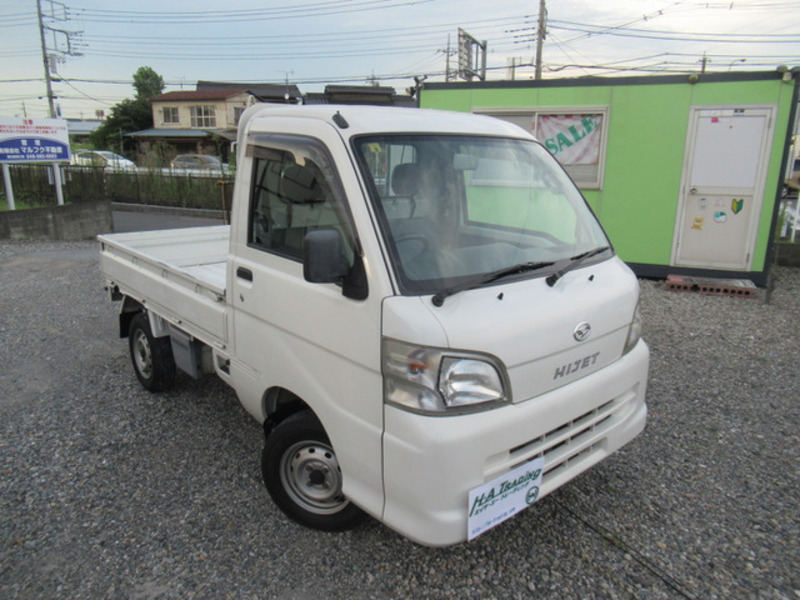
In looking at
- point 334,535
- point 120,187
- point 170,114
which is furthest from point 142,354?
point 170,114

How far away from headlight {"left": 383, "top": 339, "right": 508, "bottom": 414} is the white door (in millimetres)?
6689

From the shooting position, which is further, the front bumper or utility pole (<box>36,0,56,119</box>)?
utility pole (<box>36,0,56,119</box>)

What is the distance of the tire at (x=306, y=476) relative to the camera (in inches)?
101

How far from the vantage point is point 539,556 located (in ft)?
8.40

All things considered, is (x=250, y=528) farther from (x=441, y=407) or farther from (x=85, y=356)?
(x=85, y=356)

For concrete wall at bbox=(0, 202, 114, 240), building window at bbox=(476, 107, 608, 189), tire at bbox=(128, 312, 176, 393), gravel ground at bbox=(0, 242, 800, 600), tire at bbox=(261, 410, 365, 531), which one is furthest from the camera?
concrete wall at bbox=(0, 202, 114, 240)

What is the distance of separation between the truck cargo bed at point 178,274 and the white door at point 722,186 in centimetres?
614

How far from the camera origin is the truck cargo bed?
3240mm

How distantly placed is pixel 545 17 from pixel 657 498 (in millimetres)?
27760

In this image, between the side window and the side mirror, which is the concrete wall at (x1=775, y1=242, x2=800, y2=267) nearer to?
the side window

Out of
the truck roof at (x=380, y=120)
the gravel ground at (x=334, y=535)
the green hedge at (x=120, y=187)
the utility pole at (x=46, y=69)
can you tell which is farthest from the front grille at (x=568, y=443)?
the utility pole at (x=46, y=69)

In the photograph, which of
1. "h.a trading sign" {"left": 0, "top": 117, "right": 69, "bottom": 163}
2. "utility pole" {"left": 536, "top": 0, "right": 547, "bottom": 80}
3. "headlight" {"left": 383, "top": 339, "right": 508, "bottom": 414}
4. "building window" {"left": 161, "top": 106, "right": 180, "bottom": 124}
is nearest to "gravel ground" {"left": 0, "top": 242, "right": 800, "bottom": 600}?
"headlight" {"left": 383, "top": 339, "right": 508, "bottom": 414}

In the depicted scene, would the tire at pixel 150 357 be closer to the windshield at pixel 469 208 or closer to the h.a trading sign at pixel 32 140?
the windshield at pixel 469 208

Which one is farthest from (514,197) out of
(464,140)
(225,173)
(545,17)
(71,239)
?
(545,17)
